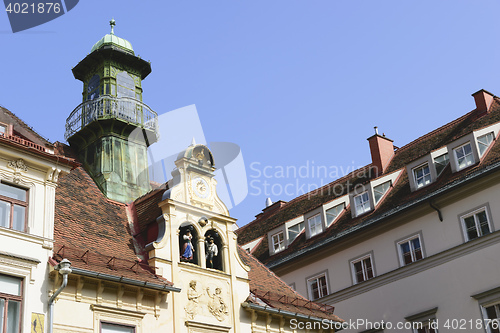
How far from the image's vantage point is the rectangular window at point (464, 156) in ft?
125

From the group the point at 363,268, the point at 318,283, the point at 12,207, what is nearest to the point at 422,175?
the point at 363,268

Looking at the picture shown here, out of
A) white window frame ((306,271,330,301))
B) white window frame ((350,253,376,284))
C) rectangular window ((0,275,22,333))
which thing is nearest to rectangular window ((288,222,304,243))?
white window frame ((306,271,330,301))

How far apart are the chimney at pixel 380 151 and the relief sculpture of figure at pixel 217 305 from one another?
70.6 feet

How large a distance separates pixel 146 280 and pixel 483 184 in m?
19.5

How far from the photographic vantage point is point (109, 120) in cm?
3195

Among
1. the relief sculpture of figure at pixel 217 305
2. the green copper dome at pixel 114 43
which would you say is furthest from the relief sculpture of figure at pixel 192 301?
the green copper dome at pixel 114 43

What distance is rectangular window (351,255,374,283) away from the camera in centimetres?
3981

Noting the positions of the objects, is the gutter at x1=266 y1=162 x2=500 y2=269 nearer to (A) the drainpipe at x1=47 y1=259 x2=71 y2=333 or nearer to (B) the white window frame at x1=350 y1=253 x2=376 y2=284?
(B) the white window frame at x1=350 y1=253 x2=376 y2=284

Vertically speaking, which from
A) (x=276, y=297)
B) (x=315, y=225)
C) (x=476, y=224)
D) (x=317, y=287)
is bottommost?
(x=276, y=297)

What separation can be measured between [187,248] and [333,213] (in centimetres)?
1897

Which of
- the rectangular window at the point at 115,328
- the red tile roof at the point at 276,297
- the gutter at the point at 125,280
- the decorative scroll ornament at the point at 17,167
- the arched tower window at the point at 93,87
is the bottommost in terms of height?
the rectangular window at the point at 115,328

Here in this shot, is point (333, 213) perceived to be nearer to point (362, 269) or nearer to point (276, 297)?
point (362, 269)

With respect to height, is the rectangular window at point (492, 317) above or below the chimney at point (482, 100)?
below

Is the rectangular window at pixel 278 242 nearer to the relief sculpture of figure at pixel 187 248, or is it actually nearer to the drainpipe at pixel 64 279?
the relief sculpture of figure at pixel 187 248
